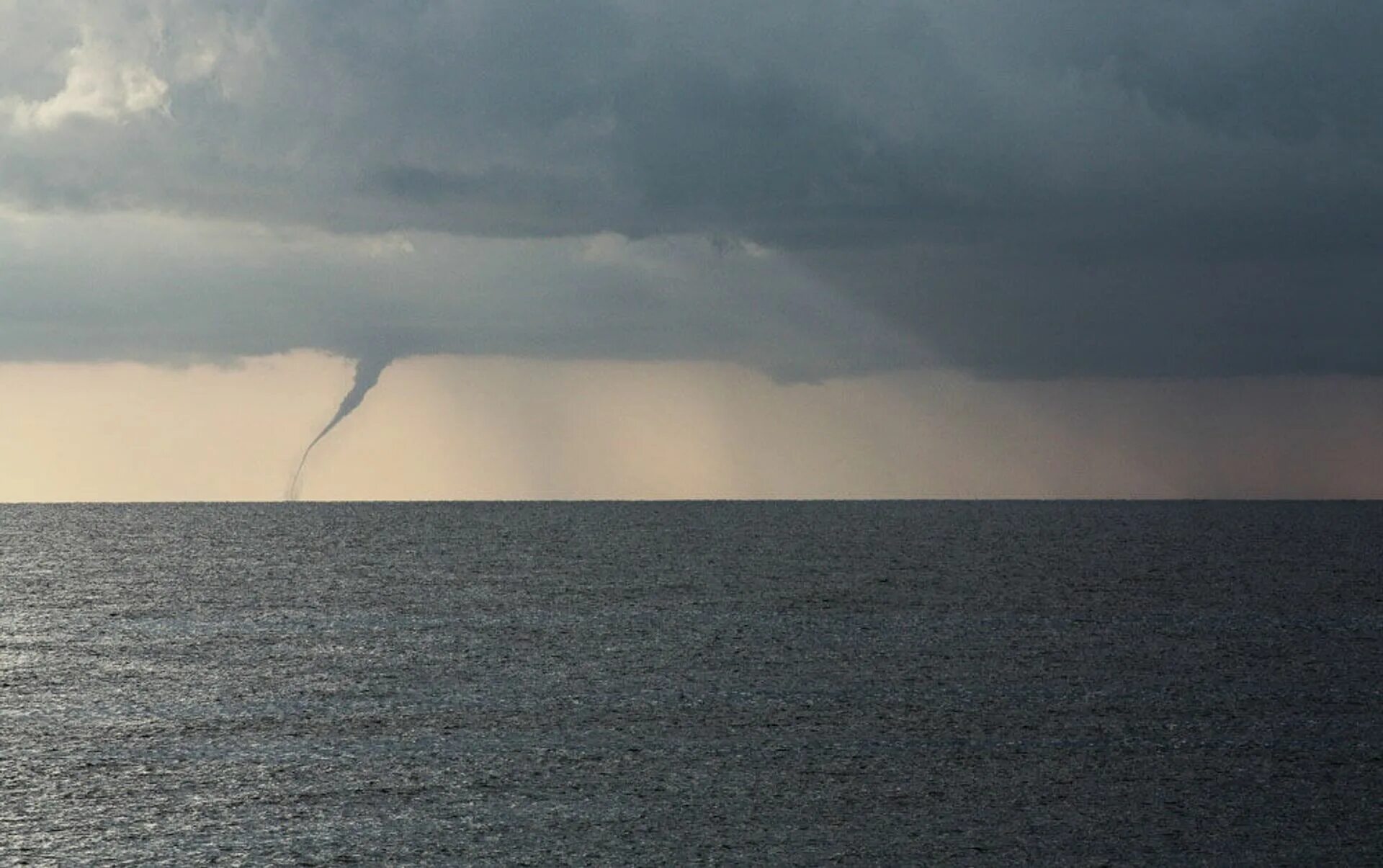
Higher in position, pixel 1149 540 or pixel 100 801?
pixel 1149 540

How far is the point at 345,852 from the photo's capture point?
748 inches

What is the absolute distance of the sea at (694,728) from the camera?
1981cm

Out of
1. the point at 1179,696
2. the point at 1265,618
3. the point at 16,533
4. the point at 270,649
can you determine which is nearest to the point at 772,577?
the point at 1265,618

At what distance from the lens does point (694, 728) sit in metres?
29.3

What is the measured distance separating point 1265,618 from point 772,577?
3375 cm

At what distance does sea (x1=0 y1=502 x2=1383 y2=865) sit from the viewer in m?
19.8

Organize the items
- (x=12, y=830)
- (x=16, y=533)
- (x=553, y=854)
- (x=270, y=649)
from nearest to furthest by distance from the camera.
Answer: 1. (x=553, y=854)
2. (x=12, y=830)
3. (x=270, y=649)
4. (x=16, y=533)

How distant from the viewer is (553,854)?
61.7 ft

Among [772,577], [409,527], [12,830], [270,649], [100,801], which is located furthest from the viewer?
[409,527]

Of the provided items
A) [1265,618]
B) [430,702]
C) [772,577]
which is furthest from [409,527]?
[430,702]

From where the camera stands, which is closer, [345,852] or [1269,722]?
[345,852]

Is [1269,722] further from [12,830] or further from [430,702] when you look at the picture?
[12,830]

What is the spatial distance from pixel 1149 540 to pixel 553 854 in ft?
454

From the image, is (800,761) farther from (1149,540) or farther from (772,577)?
(1149,540)
